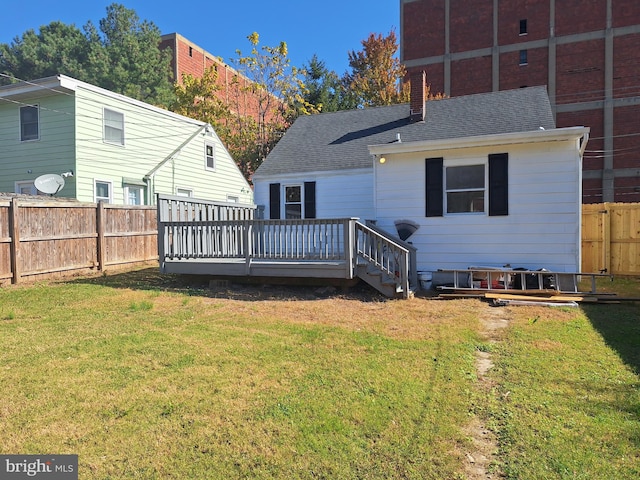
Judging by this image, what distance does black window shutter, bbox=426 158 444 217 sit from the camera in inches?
366

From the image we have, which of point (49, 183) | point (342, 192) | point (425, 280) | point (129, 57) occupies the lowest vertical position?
point (425, 280)

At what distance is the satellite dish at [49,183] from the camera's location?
38.3 feet

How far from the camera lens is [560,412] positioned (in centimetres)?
319

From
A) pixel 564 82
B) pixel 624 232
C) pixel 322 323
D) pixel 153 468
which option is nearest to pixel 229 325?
pixel 322 323

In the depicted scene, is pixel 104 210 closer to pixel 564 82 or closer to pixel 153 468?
pixel 153 468

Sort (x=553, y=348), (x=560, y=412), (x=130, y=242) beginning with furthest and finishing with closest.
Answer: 1. (x=130, y=242)
2. (x=553, y=348)
3. (x=560, y=412)

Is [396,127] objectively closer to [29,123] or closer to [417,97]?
[417,97]

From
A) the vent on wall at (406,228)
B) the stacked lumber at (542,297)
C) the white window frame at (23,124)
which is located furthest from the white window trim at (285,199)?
the white window frame at (23,124)

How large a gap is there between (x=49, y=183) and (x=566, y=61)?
26.9 meters

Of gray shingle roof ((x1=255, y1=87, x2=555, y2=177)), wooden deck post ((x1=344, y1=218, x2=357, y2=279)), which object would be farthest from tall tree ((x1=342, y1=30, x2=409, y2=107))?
wooden deck post ((x1=344, y1=218, x2=357, y2=279))

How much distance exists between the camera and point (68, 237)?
10.3m

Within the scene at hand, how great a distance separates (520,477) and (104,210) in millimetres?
11496

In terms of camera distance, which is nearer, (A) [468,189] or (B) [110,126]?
(A) [468,189]

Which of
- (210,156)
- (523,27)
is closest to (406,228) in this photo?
(210,156)
